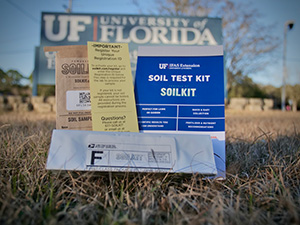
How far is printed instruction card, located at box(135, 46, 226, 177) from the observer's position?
124cm

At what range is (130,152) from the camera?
994 millimetres

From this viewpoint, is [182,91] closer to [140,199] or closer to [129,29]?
[140,199]

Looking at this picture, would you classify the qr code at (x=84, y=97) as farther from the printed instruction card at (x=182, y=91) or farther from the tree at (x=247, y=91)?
the tree at (x=247, y=91)

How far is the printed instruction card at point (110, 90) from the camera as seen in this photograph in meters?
1.22

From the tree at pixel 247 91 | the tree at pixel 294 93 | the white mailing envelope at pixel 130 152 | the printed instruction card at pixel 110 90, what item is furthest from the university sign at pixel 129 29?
the tree at pixel 294 93

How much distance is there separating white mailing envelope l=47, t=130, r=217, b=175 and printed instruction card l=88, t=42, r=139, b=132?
0.56 ft

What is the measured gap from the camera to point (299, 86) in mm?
18109

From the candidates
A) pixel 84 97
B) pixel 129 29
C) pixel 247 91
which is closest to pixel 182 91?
pixel 84 97

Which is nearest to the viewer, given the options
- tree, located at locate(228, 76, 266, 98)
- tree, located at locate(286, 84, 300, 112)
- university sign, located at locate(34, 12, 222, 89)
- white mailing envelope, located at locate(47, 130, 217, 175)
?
white mailing envelope, located at locate(47, 130, 217, 175)

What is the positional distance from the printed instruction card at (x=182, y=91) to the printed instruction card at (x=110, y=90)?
0.06m

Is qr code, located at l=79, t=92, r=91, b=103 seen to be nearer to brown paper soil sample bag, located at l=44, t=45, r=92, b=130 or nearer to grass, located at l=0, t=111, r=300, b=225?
brown paper soil sample bag, located at l=44, t=45, r=92, b=130

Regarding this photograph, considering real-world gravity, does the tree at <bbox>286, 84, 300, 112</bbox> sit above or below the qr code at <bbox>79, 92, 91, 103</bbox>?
above

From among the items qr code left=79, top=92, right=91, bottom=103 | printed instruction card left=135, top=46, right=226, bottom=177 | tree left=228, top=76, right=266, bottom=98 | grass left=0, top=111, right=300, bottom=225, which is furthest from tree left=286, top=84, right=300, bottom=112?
qr code left=79, top=92, right=91, bottom=103

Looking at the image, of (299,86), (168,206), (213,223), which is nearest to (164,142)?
(168,206)
